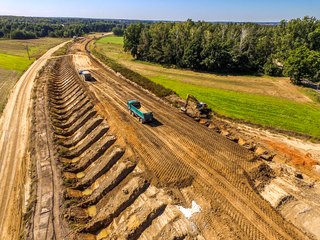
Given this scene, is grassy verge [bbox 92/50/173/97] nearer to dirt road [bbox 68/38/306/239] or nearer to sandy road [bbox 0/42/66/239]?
dirt road [bbox 68/38/306/239]

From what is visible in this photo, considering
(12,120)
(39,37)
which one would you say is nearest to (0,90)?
(12,120)

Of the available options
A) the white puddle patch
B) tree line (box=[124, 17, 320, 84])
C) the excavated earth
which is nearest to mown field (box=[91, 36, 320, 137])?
tree line (box=[124, 17, 320, 84])

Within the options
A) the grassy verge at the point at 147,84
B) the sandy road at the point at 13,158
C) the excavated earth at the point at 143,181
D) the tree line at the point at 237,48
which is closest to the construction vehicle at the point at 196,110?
the excavated earth at the point at 143,181

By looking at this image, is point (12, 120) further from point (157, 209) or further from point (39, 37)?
point (39, 37)

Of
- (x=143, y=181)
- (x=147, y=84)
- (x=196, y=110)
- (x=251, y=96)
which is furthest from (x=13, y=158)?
(x=251, y=96)

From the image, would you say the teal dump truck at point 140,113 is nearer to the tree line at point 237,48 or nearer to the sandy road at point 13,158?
the sandy road at point 13,158

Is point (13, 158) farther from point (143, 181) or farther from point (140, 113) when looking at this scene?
point (143, 181)
